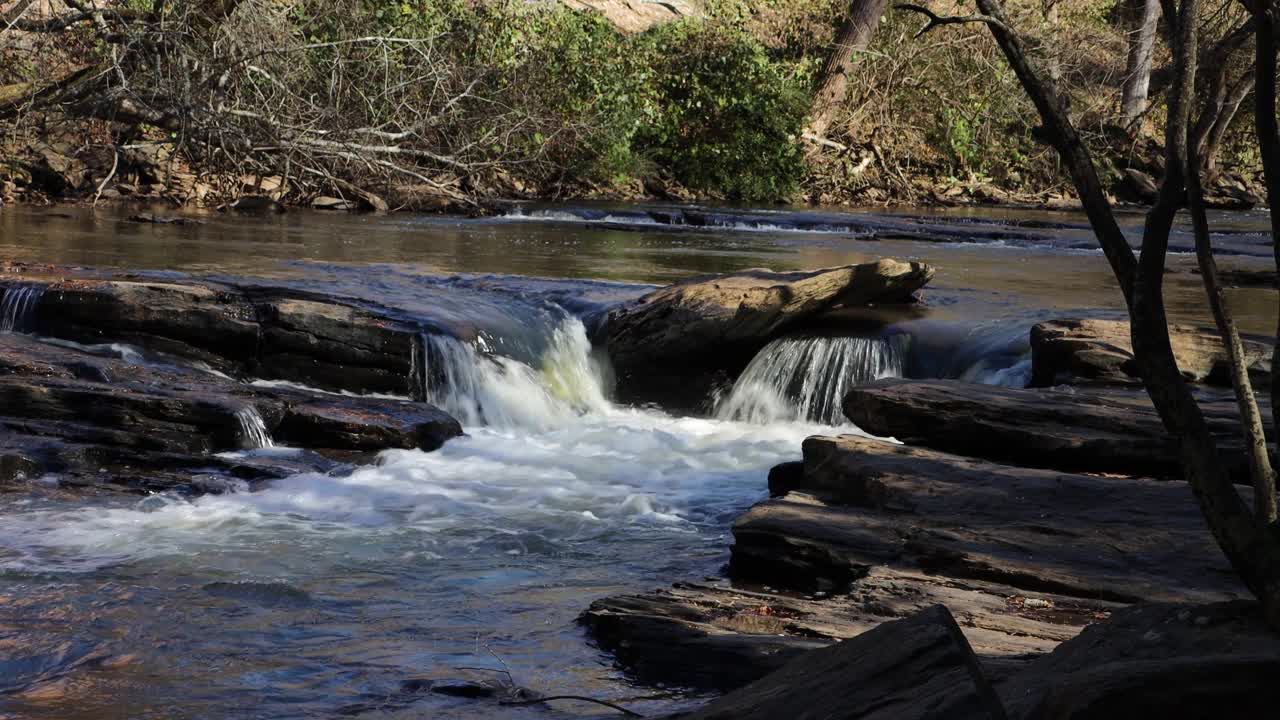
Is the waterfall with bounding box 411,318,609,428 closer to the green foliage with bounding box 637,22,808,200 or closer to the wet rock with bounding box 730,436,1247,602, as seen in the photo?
the wet rock with bounding box 730,436,1247,602

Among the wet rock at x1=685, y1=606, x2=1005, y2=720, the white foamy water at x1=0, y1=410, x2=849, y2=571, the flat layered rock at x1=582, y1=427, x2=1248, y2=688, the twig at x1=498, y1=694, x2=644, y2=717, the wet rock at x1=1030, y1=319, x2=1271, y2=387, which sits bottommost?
the white foamy water at x1=0, y1=410, x2=849, y2=571

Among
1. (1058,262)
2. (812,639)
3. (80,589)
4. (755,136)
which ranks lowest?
(80,589)

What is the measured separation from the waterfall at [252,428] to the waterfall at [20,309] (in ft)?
8.38

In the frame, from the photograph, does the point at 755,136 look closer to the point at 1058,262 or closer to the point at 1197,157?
the point at 1058,262

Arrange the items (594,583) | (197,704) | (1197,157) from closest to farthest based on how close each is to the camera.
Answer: (1197,157)
(197,704)
(594,583)

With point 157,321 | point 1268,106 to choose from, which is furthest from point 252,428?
point 1268,106

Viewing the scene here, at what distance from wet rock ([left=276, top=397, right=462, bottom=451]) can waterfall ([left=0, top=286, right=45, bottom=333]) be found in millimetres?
2533

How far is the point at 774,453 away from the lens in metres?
8.70

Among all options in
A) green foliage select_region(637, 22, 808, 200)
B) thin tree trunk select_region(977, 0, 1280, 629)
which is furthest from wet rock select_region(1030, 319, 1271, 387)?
green foliage select_region(637, 22, 808, 200)

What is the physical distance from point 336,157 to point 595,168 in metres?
9.24

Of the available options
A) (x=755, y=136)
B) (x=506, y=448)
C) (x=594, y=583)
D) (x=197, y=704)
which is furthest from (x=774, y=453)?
(x=755, y=136)

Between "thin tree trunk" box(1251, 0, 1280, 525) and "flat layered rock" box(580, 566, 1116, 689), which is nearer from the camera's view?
"thin tree trunk" box(1251, 0, 1280, 525)

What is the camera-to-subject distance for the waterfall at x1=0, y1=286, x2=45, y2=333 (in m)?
9.23

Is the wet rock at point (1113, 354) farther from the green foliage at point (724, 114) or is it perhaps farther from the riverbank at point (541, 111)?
the green foliage at point (724, 114)
